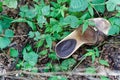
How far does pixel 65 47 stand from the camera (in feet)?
5.49

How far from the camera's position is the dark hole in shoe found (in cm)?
166

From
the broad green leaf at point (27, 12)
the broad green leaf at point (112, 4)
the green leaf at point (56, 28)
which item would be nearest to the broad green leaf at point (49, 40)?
the green leaf at point (56, 28)

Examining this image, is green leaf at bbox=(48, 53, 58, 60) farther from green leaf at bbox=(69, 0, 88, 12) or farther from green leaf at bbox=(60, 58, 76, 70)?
green leaf at bbox=(69, 0, 88, 12)

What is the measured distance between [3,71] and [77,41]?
0.47 meters

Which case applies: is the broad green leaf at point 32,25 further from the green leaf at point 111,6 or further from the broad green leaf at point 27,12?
the green leaf at point 111,6

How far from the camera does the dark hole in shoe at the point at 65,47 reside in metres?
1.66

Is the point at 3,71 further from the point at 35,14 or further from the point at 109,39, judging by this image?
the point at 109,39

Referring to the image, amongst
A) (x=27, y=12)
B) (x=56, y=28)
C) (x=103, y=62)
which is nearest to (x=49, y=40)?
(x=56, y=28)

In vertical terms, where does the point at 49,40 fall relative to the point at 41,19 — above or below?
below

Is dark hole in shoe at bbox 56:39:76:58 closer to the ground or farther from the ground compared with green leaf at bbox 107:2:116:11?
closer to the ground

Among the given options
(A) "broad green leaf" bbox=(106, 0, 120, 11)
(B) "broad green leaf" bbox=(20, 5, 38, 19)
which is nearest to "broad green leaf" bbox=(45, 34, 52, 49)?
(B) "broad green leaf" bbox=(20, 5, 38, 19)

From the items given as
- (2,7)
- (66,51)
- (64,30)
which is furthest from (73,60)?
(2,7)

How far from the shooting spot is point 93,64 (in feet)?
5.46

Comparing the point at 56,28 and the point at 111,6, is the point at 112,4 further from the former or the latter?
the point at 56,28
